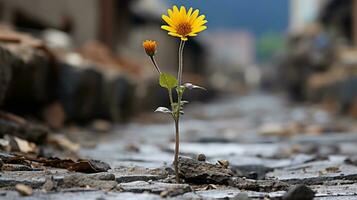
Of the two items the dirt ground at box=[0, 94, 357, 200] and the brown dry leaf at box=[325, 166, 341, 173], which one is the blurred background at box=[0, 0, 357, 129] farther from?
the brown dry leaf at box=[325, 166, 341, 173]

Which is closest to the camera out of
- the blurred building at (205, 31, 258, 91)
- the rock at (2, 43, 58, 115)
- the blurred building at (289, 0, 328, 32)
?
the rock at (2, 43, 58, 115)

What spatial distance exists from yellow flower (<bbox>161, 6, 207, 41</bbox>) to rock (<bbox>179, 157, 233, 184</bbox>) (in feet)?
1.63

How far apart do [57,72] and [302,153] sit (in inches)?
103

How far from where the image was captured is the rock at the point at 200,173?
2.13 m

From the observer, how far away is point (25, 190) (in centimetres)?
177

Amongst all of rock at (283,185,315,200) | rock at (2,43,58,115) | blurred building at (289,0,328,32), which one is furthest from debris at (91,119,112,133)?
blurred building at (289,0,328,32)

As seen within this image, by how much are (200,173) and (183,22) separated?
1.88 ft

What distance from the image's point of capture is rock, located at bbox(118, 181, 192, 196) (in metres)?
1.90

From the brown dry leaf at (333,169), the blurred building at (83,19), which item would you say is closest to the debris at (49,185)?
the brown dry leaf at (333,169)

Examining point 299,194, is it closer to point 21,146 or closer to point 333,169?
point 333,169

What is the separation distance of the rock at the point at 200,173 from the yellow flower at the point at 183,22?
498 mm

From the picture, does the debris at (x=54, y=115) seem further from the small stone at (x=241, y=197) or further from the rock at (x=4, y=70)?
the small stone at (x=241, y=197)

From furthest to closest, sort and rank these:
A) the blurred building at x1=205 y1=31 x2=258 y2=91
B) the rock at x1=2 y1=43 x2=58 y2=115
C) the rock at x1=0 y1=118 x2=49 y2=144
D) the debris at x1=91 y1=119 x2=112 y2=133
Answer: the blurred building at x1=205 y1=31 x2=258 y2=91, the debris at x1=91 y1=119 x2=112 y2=133, the rock at x1=2 y1=43 x2=58 y2=115, the rock at x1=0 y1=118 x2=49 y2=144

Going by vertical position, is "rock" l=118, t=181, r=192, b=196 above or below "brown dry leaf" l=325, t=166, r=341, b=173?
below
